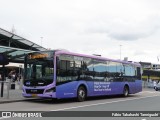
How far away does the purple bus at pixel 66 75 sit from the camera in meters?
18.2

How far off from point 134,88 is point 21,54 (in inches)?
375

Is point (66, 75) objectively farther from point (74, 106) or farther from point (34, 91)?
point (74, 106)

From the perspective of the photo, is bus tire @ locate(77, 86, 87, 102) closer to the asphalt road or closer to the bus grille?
the asphalt road

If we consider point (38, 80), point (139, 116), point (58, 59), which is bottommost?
point (139, 116)

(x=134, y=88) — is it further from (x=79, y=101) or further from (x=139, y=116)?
(x=139, y=116)

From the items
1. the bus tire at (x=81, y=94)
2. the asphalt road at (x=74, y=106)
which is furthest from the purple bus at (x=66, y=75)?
the asphalt road at (x=74, y=106)

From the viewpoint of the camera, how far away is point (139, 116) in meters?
13.5

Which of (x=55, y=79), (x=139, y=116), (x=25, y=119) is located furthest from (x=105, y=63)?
(x=25, y=119)

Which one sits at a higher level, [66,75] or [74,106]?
[66,75]

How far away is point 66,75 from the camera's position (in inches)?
747

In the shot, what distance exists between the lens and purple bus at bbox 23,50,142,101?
1825 cm

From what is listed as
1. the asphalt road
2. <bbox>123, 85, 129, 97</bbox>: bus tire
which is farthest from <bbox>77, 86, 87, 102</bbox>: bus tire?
<bbox>123, 85, 129, 97</bbox>: bus tire

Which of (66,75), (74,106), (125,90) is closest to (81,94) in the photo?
(66,75)

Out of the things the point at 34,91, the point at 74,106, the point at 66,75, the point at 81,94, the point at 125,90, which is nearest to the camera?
the point at 74,106
